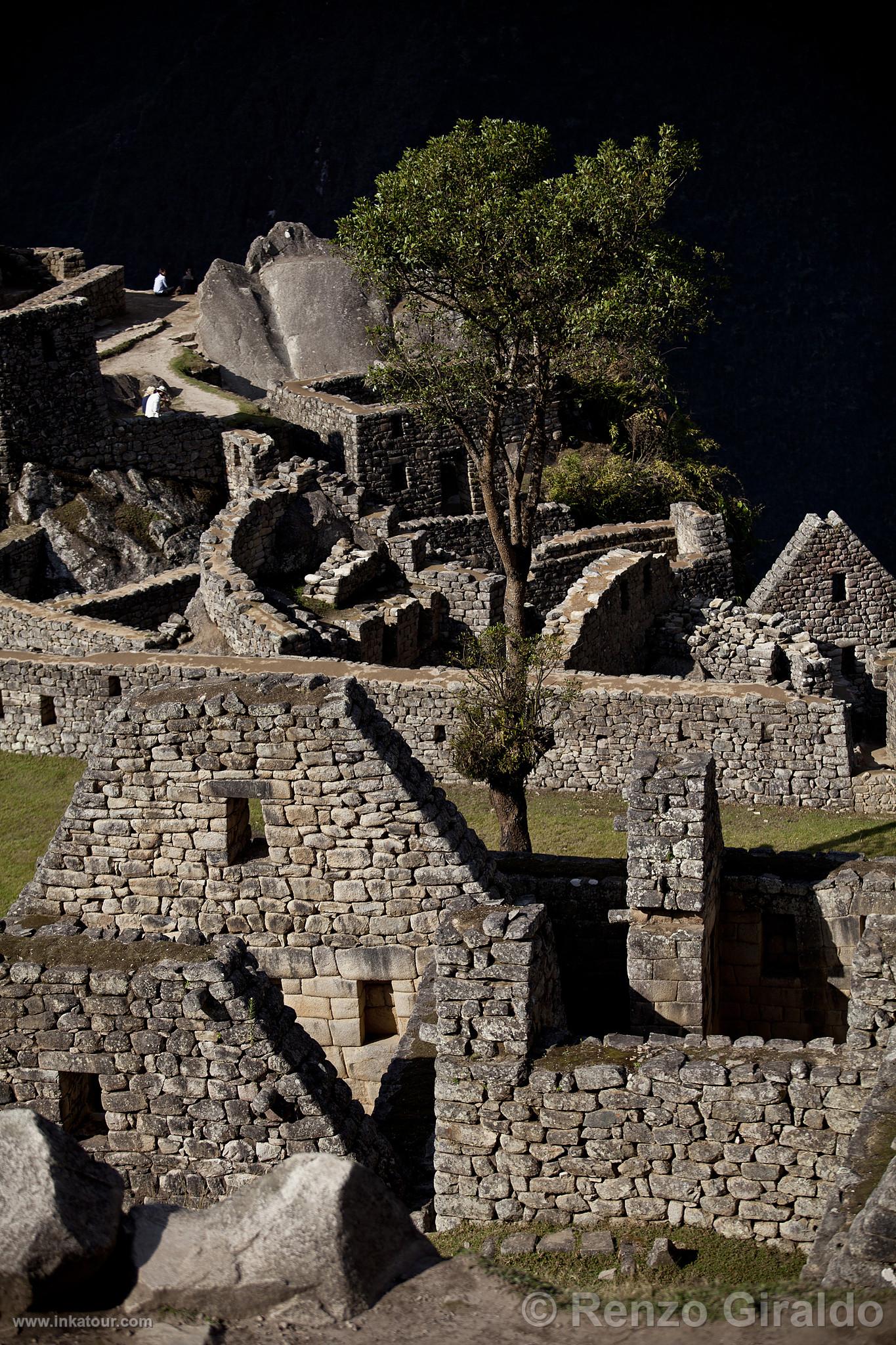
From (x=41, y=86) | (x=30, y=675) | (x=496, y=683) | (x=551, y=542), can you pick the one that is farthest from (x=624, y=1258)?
(x=41, y=86)

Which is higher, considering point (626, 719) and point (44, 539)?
point (44, 539)

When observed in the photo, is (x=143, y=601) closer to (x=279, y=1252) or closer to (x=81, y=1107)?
(x=81, y=1107)

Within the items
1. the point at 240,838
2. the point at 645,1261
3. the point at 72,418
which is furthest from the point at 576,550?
the point at 645,1261

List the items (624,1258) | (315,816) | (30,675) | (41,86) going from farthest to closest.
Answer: (41,86) < (30,675) < (315,816) < (624,1258)

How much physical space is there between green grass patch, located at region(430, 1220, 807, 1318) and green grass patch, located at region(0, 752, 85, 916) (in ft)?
35.1

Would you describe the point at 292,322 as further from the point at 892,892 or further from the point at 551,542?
the point at 892,892

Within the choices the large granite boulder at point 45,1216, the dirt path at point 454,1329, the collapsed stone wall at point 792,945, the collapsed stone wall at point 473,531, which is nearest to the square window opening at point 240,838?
the collapsed stone wall at point 792,945

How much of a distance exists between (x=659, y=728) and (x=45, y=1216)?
17.5 metres

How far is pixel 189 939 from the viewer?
30.5 feet

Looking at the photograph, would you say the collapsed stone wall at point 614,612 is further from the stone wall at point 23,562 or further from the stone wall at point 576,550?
the stone wall at point 23,562

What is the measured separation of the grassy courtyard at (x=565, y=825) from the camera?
69.4 feet

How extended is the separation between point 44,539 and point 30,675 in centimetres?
829

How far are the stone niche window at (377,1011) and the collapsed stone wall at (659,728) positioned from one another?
36.2 feet

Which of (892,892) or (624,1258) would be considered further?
(892,892)
